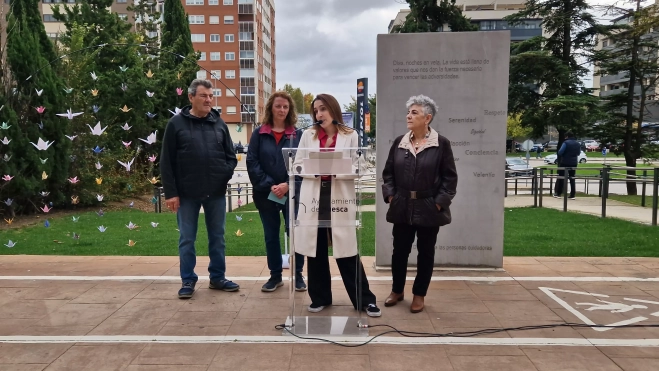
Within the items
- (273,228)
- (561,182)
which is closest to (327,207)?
(273,228)

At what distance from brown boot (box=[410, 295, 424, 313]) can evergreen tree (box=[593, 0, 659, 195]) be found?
16362 mm

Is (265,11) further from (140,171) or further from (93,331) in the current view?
(93,331)

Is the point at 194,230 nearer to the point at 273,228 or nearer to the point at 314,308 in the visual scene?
the point at 273,228

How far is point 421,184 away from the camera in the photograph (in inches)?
171

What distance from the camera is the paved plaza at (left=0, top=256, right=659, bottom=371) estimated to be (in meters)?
3.55

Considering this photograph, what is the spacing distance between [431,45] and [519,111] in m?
18.3

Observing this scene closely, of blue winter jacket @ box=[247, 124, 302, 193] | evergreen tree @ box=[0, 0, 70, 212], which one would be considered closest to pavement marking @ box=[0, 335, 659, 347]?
blue winter jacket @ box=[247, 124, 302, 193]

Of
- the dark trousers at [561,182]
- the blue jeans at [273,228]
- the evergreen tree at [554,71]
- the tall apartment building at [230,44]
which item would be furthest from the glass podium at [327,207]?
the tall apartment building at [230,44]

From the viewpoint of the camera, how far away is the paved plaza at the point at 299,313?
11.6ft

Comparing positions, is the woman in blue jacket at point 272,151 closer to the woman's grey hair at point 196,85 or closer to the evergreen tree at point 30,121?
the woman's grey hair at point 196,85

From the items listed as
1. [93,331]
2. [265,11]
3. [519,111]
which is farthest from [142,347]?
[265,11]

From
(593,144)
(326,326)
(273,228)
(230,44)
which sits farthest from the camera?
(230,44)

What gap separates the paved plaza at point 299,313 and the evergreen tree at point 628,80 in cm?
1451

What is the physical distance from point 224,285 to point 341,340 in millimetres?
1710
